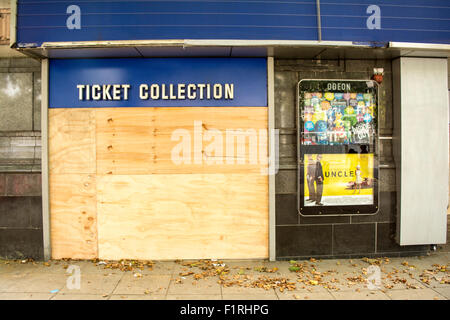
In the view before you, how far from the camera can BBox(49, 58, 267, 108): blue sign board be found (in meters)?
5.00

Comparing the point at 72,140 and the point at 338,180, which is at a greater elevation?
the point at 72,140

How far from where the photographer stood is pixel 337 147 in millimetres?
5129

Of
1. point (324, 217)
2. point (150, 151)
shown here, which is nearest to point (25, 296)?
point (150, 151)

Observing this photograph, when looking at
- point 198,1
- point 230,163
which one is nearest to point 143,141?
point 230,163

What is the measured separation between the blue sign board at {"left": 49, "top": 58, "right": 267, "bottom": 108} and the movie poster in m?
1.48

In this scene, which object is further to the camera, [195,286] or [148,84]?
[148,84]

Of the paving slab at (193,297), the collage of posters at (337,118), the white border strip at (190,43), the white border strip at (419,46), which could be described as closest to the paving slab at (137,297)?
the paving slab at (193,297)

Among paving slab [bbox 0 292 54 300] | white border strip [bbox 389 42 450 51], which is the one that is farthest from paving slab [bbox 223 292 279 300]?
white border strip [bbox 389 42 450 51]

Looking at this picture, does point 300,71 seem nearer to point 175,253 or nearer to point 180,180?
point 180,180

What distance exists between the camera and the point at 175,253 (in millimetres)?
5051

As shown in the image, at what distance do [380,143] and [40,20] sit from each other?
5966 millimetres

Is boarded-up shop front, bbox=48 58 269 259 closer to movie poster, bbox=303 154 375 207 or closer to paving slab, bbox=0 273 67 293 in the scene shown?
paving slab, bbox=0 273 67 293

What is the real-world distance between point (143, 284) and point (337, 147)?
3.81 metres

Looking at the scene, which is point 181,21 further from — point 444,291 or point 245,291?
point 444,291
